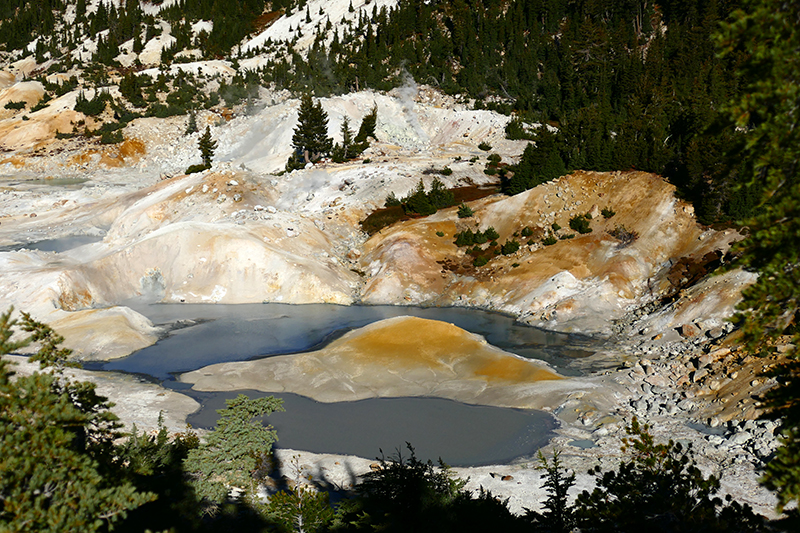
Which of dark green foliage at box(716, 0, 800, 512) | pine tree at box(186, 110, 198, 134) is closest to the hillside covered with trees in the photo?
dark green foliage at box(716, 0, 800, 512)

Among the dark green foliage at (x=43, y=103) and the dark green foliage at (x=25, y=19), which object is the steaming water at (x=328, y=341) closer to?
the dark green foliage at (x=43, y=103)

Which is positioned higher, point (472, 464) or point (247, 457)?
point (247, 457)

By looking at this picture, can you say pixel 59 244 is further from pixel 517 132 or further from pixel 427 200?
pixel 517 132

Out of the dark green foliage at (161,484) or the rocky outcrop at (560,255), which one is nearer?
the dark green foliage at (161,484)

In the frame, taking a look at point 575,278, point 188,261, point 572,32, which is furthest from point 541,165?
point 572,32

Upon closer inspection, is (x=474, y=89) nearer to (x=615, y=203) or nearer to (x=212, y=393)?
(x=615, y=203)

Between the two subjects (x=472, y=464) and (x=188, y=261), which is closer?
(x=472, y=464)

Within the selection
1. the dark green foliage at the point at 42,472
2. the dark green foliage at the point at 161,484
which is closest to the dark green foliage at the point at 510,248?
the dark green foliage at the point at 161,484
